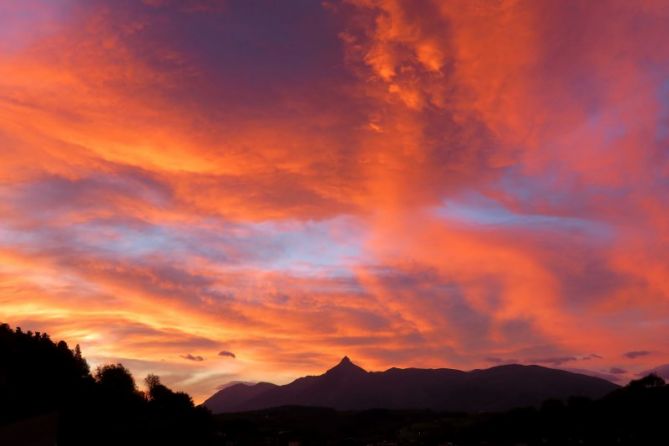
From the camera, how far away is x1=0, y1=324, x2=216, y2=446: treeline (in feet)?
425

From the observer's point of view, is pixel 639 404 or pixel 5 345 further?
pixel 639 404

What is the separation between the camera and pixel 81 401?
146000mm

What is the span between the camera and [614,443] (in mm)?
164750

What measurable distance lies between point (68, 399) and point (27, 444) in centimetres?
8532

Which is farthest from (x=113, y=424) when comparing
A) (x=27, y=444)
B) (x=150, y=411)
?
(x=27, y=444)

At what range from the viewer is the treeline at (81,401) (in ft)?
425

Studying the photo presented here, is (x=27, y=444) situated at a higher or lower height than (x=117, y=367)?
lower

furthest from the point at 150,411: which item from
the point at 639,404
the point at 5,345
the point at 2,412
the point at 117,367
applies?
the point at 639,404

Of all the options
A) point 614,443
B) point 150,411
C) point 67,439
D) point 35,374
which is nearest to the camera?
point 67,439

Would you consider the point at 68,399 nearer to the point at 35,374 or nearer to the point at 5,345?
the point at 35,374

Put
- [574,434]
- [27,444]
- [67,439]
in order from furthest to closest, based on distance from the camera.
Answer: [574,434], [67,439], [27,444]

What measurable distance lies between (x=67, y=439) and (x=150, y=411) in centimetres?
5283

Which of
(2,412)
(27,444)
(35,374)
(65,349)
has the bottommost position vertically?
(27,444)

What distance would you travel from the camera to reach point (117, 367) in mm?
198875
